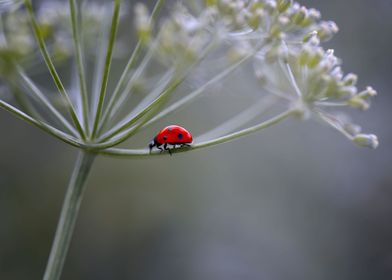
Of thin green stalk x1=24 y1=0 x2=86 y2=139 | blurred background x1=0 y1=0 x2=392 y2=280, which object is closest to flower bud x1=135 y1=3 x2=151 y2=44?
thin green stalk x1=24 y1=0 x2=86 y2=139

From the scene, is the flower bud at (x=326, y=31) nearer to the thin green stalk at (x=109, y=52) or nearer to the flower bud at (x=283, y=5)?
the flower bud at (x=283, y=5)

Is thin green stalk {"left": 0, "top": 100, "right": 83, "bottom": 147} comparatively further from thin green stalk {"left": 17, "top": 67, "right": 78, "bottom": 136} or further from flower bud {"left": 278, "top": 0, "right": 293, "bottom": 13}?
flower bud {"left": 278, "top": 0, "right": 293, "bottom": 13}

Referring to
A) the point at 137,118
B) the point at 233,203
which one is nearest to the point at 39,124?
the point at 137,118

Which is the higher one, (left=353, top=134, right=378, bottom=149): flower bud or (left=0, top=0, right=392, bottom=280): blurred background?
A: (left=0, top=0, right=392, bottom=280): blurred background

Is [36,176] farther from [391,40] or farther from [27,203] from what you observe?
[391,40]

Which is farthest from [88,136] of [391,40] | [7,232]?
[391,40]

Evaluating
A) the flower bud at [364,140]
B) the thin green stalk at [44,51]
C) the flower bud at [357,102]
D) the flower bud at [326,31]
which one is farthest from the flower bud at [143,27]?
the flower bud at [364,140]
